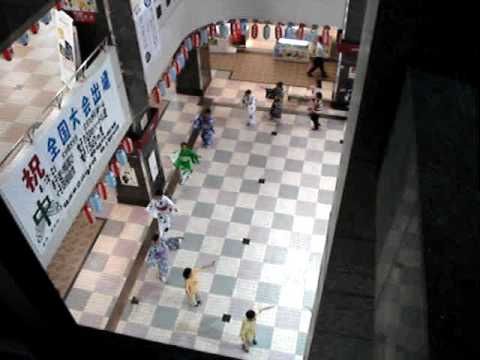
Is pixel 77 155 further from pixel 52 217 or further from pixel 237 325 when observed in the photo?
pixel 237 325

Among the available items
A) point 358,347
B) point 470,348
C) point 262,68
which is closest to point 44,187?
point 358,347

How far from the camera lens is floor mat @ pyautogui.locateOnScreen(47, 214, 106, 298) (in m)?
7.96

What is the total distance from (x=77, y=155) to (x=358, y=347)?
404 cm

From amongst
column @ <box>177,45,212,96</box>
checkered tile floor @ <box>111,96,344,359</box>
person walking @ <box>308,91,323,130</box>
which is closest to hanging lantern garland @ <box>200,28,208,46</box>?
column @ <box>177,45,212,96</box>

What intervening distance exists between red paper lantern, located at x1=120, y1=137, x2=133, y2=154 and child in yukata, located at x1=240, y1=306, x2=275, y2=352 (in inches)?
128

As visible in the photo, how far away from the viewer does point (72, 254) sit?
8.35 metres

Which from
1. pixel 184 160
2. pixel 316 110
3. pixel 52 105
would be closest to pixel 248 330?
pixel 184 160

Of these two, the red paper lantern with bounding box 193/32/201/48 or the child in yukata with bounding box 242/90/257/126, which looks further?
the child in yukata with bounding box 242/90/257/126

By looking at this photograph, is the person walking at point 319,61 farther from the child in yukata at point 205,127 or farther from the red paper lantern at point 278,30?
the child in yukata at point 205,127

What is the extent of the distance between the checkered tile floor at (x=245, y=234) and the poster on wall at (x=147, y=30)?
10.0ft

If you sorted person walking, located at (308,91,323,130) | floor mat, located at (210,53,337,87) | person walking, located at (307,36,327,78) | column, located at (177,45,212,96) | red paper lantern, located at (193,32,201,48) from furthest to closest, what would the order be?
floor mat, located at (210,53,337,87)
person walking, located at (307,36,327,78)
column, located at (177,45,212,96)
person walking, located at (308,91,323,130)
red paper lantern, located at (193,32,201,48)

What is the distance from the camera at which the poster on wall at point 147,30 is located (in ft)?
21.5

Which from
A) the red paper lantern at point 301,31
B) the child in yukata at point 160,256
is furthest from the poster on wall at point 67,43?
the red paper lantern at point 301,31

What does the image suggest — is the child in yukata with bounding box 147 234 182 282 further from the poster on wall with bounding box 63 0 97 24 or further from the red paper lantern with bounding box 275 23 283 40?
the red paper lantern with bounding box 275 23 283 40
